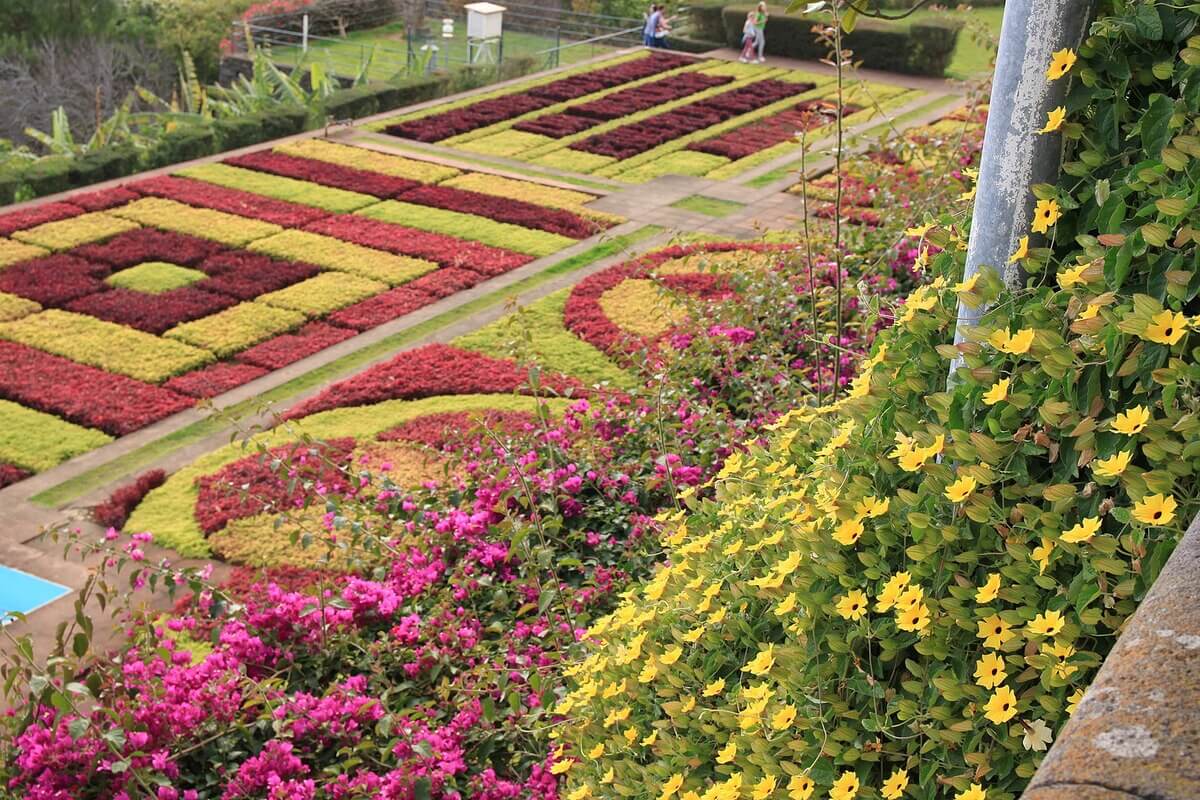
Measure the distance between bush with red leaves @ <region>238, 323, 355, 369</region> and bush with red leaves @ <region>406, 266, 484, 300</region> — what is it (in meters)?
1.12

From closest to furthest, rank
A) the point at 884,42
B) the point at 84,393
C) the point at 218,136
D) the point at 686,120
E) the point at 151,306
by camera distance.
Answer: the point at 84,393, the point at 151,306, the point at 218,136, the point at 686,120, the point at 884,42

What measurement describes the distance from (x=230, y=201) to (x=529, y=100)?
6.57m

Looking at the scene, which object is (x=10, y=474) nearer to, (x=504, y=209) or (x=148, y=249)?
(x=148, y=249)

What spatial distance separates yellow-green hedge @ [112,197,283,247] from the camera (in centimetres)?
1321

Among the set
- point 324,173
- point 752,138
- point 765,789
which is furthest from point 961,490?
point 752,138

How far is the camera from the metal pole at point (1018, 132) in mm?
2293

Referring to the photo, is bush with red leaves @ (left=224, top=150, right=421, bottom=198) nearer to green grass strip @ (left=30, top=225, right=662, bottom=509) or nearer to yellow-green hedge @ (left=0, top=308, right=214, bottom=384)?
green grass strip @ (left=30, top=225, right=662, bottom=509)

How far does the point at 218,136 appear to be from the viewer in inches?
656

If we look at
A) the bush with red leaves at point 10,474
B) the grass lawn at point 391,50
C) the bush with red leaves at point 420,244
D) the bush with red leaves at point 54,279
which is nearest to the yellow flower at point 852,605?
the bush with red leaves at point 10,474

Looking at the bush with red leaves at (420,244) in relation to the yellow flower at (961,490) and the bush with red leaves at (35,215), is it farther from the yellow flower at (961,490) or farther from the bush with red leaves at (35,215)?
the yellow flower at (961,490)

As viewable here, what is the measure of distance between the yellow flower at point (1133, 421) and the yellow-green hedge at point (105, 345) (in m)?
8.79

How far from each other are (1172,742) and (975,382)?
46.5 inches

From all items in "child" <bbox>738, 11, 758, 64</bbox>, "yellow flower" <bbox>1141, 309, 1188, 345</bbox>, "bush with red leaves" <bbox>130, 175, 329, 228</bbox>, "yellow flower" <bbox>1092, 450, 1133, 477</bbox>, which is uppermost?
"yellow flower" <bbox>1141, 309, 1188, 345</bbox>

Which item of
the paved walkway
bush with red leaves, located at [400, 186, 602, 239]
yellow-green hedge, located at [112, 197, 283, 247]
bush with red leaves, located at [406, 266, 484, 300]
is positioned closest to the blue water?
the paved walkway
